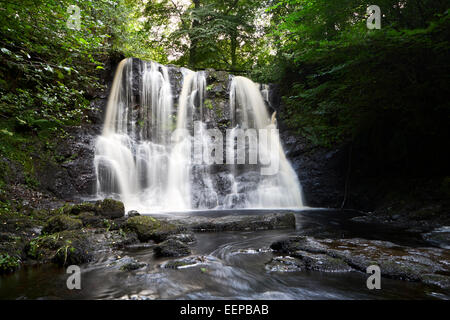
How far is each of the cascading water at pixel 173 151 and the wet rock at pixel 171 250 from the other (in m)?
5.88

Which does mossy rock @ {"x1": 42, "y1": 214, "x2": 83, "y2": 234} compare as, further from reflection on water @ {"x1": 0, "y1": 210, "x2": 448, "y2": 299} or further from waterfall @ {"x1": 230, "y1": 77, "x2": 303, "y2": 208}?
waterfall @ {"x1": 230, "y1": 77, "x2": 303, "y2": 208}

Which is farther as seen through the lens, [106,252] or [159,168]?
[159,168]

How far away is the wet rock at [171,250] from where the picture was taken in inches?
157

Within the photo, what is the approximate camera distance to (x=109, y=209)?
5.96m

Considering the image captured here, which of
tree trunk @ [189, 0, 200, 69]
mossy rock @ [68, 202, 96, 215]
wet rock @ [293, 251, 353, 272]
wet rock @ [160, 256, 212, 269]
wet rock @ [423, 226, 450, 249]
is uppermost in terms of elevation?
tree trunk @ [189, 0, 200, 69]

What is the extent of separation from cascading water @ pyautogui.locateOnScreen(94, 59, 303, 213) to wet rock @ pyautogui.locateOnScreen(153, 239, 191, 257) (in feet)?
19.3

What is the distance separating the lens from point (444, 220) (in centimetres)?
628

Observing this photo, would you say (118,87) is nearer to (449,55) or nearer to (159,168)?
(159,168)

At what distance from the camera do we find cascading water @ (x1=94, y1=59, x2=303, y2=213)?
1059 cm

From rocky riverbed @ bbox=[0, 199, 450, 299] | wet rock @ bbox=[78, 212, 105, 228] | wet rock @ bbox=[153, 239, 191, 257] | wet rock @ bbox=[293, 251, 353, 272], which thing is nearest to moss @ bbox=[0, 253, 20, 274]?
rocky riverbed @ bbox=[0, 199, 450, 299]

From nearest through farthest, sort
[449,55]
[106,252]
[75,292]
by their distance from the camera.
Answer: [75,292] < [106,252] < [449,55]

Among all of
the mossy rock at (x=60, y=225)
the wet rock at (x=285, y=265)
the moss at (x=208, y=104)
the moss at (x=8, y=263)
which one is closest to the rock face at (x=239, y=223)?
the mossy rock at (x=60, y=225)
